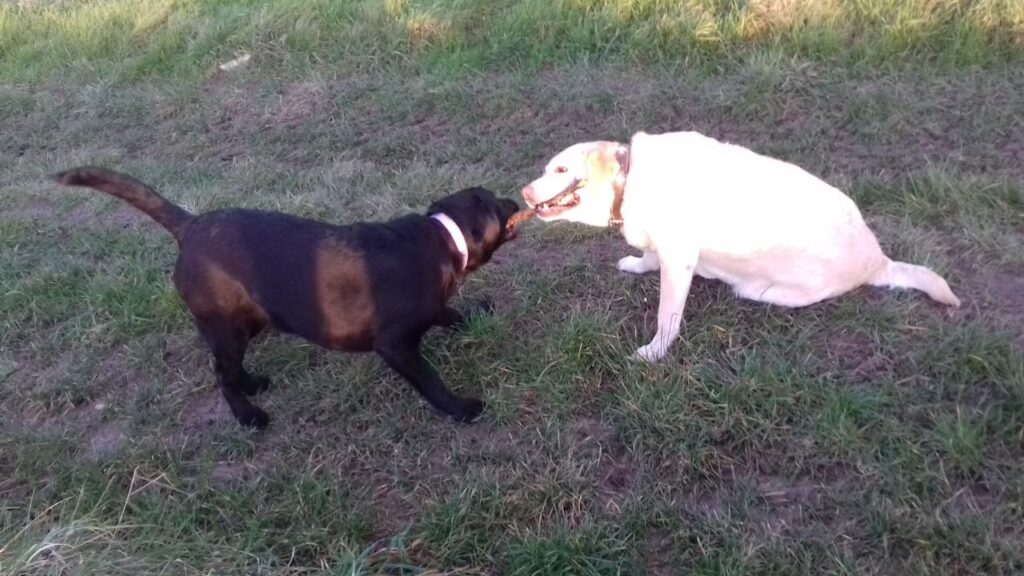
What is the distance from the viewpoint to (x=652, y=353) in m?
3.35

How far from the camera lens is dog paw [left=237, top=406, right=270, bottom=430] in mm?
3391

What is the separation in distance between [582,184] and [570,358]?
711mm

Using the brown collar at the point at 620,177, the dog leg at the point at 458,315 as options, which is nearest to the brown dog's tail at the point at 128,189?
the dog leg at the point at 458,315

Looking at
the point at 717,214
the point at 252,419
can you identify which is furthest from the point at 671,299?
the point at 252,419

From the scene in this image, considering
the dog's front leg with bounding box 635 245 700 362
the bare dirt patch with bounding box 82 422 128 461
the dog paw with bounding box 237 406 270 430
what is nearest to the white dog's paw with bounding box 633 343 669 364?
the dog's front leg with bounding box 635 245 700 362

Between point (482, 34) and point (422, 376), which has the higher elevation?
point (422, 376)

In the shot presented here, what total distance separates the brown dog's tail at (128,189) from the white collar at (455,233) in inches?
39.4

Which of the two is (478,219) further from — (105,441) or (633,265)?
(105,441)

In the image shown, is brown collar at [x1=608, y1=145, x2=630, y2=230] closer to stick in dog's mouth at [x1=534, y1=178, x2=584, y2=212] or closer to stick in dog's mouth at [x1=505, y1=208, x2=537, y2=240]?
stick in dog's mouth at [x1=534, y1=178, x2=584, y2=212]

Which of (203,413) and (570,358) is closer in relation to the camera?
(570,358)

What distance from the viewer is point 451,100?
240 inches

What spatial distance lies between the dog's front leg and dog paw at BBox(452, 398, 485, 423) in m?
0.66

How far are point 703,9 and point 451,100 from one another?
1.99m

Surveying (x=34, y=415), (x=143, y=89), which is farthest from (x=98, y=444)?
(x=143, y=89)
